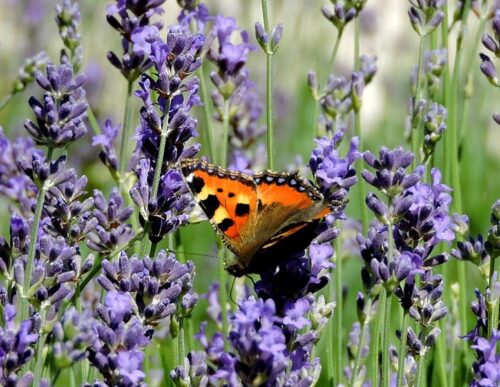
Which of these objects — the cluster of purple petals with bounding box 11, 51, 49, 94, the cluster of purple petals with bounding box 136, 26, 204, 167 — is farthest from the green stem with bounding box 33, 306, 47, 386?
the cluster of purple petals with bounding box 11, 51, 49, 94

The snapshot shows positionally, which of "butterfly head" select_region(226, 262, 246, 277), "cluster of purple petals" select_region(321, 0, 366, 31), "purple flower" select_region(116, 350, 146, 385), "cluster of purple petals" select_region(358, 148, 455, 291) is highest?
"cluster of purple petals" select_region(321, 0, 366, 31)

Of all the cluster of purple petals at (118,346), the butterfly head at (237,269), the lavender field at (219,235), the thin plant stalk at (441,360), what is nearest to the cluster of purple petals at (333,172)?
the lavender field at (219,235)

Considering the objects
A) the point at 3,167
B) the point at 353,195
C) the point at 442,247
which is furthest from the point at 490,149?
the point at 3,167

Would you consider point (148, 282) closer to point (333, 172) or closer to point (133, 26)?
point (333, 172)

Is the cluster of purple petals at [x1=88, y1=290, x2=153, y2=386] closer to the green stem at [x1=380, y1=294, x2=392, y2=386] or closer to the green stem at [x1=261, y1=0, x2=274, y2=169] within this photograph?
the green stem at [x1=380, y1=294, x2=392, y2=386]

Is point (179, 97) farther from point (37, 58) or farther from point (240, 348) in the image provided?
point (37, 58)

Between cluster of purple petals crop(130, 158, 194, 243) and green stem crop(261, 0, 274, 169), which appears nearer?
cluster of purple petals crop(130, 158, 194, 243)
